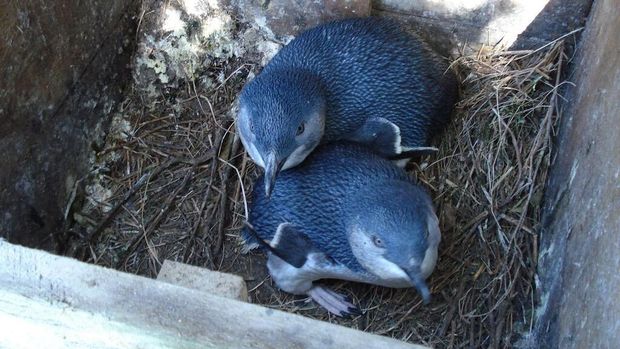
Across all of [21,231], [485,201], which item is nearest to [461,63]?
[485,201]

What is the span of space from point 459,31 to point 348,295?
4.25ft

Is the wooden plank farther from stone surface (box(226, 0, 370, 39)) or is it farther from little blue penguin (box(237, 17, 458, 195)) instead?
stone surface (box(226, 0, 370, 39))

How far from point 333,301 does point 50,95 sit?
4.70 ft

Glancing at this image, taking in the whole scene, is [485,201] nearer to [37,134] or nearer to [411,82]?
[411,82]

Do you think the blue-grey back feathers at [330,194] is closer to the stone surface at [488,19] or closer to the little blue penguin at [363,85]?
the little blue penguin at [363,85]

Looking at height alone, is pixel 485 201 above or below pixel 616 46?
below

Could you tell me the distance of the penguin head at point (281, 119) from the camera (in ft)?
8.56

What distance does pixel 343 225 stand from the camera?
8.61ft

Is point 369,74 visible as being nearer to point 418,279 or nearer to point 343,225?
point 343,225

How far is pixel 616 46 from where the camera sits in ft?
8.39

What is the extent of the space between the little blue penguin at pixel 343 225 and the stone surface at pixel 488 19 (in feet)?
2.48

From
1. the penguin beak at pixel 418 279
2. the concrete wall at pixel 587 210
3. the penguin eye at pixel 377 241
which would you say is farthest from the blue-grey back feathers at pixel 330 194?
the concrete wall at pixel 587 210

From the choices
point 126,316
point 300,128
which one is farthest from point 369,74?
point 126,316

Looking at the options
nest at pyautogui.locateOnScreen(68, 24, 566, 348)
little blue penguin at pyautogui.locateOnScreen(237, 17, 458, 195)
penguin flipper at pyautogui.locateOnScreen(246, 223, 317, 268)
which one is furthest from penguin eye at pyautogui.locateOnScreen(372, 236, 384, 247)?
nest at pyautogui.locateOnScreen(68, 24, 566, 348)
